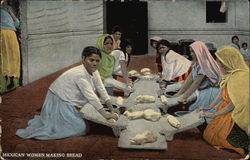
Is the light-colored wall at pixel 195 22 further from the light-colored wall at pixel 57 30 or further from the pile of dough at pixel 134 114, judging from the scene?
the pile of dough at pixel 134 114

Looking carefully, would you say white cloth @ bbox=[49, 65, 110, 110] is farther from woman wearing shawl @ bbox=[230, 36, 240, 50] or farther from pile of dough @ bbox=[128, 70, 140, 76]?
woman wearing shawl @ bbox=[230, 36, 240, 50]

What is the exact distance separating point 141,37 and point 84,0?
1.99 ft

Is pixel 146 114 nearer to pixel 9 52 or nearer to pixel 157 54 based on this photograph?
pixel 157 54

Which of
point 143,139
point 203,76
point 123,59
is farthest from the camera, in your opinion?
point 123,59

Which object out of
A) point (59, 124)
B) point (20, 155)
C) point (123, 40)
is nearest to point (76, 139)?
point (59, 124)

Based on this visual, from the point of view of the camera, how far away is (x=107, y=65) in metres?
3.00

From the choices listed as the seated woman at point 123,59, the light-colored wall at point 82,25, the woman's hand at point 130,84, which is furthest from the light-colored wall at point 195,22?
the woman's hand at point 130,84

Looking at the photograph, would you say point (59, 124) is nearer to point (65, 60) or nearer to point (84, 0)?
point (65, 60)

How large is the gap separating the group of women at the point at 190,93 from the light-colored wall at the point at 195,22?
0.59ft

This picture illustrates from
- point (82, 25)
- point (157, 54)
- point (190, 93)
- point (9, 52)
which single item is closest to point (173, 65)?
point (157, 54)

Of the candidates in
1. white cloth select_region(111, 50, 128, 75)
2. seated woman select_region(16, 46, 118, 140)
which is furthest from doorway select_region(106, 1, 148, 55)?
seated woman select_region(16, 46, 118, 140)

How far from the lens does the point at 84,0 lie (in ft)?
9.76

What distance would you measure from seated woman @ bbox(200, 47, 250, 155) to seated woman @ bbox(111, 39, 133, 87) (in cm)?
79

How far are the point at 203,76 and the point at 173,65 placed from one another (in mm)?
379
